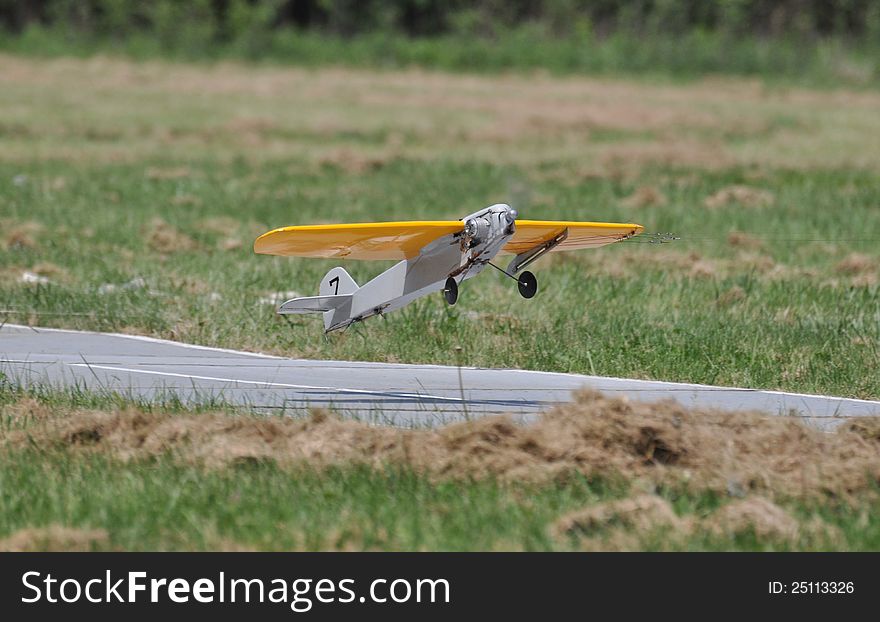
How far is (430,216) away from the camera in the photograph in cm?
2744

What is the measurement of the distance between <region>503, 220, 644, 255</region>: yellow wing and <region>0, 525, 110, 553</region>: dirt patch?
387 cm

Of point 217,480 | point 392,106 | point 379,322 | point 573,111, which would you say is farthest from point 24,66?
point 217,480

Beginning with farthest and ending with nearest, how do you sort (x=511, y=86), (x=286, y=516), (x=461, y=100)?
(x=511, y=86) < (x=461, y=100) < (x=286, y=516)

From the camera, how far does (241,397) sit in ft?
41.2

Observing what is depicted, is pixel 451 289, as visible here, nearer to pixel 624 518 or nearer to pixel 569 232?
pixel 569 232

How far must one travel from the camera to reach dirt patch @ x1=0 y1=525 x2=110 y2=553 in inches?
332

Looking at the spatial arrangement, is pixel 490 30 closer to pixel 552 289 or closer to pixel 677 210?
pixel 677 210

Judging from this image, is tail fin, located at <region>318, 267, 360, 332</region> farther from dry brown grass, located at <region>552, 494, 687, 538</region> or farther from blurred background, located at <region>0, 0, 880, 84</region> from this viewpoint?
blurred background, located at <region>0, 0, 880, 84</region>

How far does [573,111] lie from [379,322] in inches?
1470

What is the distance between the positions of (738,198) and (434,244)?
68.7ft

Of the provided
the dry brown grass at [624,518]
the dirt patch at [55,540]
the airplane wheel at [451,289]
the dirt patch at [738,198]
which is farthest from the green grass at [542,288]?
the dirt patch at [55,540]

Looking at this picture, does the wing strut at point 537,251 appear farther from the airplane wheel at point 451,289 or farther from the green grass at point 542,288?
the green grass at point 542,288

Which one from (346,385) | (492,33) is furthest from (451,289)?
(492,33)

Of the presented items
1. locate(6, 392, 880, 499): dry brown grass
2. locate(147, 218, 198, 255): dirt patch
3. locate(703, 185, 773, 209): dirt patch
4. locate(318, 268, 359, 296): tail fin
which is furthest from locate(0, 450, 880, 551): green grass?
locate(703, 185, 773, 209): dirt patch
